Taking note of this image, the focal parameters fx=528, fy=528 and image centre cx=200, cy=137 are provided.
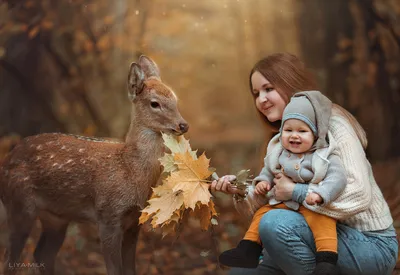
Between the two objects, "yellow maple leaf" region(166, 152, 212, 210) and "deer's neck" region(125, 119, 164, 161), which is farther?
"deer's neck" region(125, 119, 164, 161)

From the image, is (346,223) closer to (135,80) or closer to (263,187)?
(263,187)

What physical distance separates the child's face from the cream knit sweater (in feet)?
0.40

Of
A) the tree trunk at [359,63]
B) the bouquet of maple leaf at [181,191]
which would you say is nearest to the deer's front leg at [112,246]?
the bouquet of maple leaf at [181,191]

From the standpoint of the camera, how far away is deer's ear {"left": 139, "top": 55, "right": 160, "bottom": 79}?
244cm

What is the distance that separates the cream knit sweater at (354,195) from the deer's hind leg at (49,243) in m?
1.00

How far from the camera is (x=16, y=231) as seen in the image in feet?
8.30

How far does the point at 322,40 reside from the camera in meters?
2.81

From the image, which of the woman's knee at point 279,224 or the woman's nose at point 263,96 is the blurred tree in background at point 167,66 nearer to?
the woman's nose at point 263,96

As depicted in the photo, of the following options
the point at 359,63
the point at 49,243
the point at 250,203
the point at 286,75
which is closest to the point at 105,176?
the point at 49,243

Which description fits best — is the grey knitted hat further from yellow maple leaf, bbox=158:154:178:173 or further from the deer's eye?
the deer's eye

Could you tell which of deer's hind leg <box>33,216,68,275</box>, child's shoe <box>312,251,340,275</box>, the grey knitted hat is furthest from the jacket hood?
deer's hind leg <box>33,216,68,275</box>

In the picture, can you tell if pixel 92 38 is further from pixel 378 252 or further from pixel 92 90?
pixel 378 252

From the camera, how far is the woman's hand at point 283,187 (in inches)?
73.4

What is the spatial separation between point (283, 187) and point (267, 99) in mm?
479
